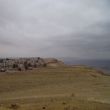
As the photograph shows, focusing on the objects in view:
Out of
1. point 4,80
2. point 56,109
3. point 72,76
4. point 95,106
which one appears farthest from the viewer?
point 72,76

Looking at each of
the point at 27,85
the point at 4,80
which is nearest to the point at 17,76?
the point at 4,80

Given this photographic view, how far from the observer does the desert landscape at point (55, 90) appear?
2236 cm

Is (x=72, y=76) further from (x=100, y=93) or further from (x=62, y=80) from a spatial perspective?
(x=100, y=93)

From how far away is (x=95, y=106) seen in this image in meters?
21.9

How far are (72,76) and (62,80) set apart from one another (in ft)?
11.4

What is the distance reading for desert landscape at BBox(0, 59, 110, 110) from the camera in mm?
22359

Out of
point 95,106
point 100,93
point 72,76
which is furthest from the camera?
point 72,76

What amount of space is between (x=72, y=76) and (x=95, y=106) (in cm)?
2243

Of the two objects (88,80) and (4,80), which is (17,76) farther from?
(88,80)

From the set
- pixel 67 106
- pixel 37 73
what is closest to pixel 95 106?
pixel 67 106

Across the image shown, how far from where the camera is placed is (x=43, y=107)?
69.2 feet

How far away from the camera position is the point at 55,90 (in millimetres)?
33469

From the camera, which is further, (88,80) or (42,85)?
(88,80)

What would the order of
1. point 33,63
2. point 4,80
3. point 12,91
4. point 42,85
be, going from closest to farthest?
point 12,91 → point 42,85 → point 4,80 → point 33,63
